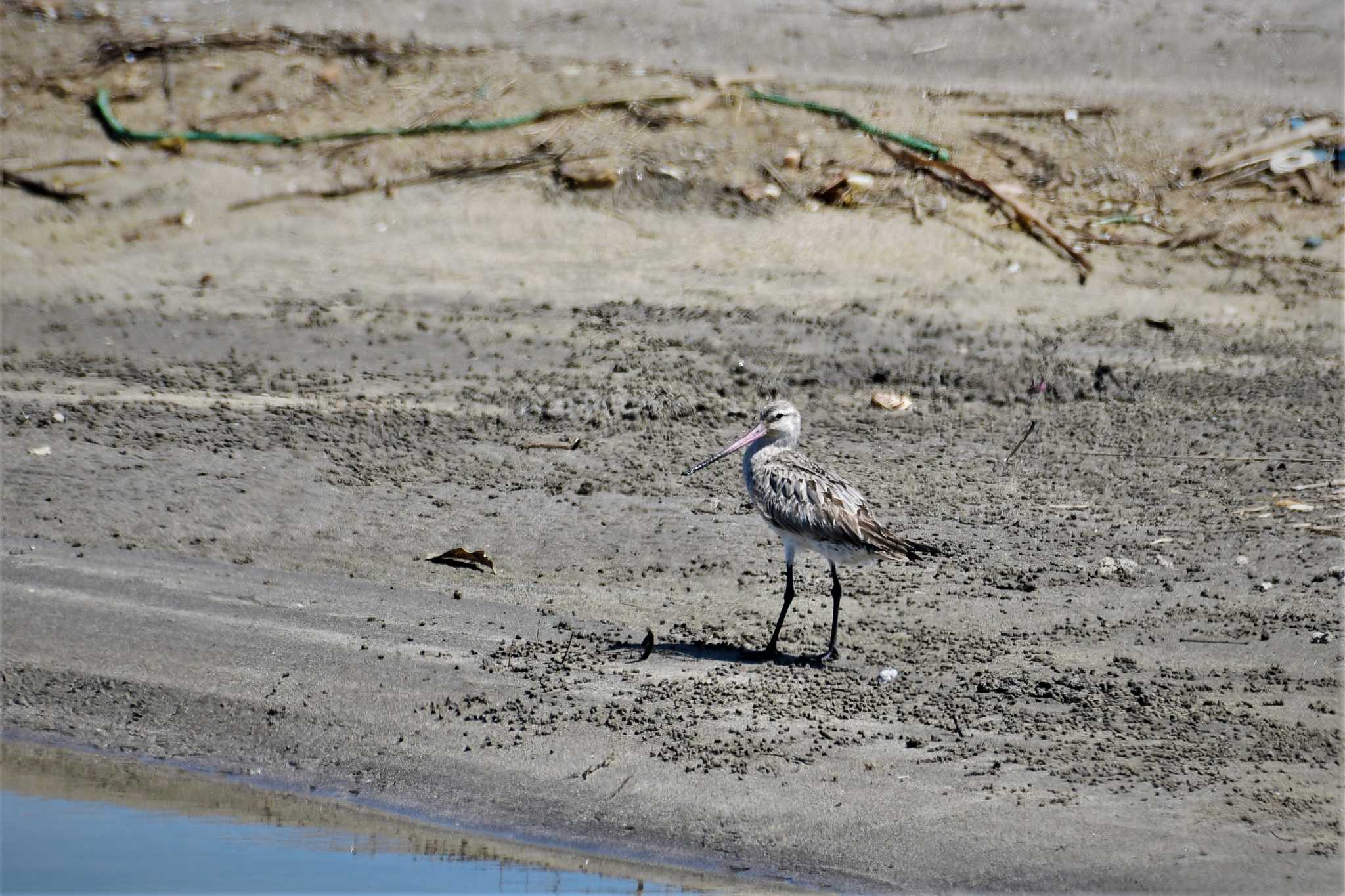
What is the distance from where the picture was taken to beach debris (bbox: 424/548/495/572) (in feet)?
27.3

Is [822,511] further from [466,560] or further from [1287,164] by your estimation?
[1287,164]

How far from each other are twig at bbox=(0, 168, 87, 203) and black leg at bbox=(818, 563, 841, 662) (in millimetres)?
8090

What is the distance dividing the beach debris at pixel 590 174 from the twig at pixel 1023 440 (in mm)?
4489

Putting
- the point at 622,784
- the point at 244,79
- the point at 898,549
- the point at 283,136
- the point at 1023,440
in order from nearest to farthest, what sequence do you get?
the point at 622,784, the point at 898,549, the point at 1023,440, the point at 283,136, the point at 244,79

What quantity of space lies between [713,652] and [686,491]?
79.3 inches

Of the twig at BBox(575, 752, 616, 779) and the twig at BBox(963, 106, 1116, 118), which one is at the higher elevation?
the twig at BBox(963, 106, 1116, 118)

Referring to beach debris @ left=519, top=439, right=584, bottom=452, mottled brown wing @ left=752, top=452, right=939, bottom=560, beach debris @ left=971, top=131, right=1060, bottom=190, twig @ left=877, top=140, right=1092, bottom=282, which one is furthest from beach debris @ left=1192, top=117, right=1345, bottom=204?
mottled brown wing @ left=752, top=452, right=939, bottom=560

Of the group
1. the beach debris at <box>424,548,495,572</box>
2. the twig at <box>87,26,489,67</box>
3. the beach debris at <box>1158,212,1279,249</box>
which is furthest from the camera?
the twig at <box>87,26,489,67</box>

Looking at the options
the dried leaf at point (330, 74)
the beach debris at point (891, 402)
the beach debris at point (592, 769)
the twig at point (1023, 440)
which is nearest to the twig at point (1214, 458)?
the twig at point (1023, 440)

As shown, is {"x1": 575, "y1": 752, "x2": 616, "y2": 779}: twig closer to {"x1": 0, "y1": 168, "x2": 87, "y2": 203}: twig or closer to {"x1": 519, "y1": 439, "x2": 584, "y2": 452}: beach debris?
{"x1": 519, "y1": 439, "x2": 584, "y2": 452}: beach debris

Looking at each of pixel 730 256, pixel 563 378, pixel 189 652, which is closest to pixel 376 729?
pixel 189 652

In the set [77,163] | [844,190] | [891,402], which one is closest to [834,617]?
[891,402]

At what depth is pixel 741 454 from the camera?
9.84m

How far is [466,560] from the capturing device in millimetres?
8352
